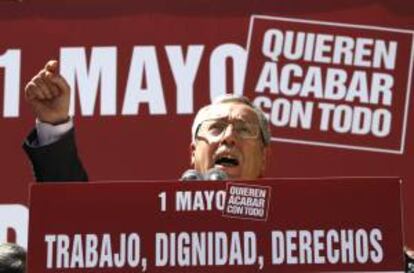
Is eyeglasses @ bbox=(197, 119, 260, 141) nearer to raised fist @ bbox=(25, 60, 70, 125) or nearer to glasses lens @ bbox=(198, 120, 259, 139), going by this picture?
glasses lens @ bbox=(198, 120, 259, 139)

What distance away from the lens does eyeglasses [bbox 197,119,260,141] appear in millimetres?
1687

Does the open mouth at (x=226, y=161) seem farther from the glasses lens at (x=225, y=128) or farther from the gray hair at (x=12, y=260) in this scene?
the gray hair at (x=12, y=260)

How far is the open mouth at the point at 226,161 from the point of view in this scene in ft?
5.32

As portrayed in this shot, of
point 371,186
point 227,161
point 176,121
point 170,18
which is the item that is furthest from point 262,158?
point 170,18

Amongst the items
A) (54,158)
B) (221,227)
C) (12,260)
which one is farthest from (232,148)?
(221,227)

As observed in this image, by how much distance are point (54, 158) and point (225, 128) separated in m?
0.34

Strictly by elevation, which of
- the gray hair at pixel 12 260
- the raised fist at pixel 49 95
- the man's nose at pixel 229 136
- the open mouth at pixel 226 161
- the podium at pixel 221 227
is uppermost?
the raised fist at pixel 49 95

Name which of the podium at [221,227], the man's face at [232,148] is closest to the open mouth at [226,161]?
the man's face at [232,148]

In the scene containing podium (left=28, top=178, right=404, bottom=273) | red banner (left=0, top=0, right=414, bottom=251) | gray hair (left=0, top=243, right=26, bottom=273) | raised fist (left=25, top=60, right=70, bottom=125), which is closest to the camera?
podium (left=28, top=178, right=404, bottom=273)

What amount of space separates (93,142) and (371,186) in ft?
7.18

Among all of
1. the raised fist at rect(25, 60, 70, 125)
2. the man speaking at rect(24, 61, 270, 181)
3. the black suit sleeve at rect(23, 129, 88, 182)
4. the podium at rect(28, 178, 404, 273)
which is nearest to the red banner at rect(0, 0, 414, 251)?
the man speaking at rect(24, 61, 270, 181)

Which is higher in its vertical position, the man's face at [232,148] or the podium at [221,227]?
the man's face at [232,148]

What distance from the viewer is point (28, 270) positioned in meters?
1.09

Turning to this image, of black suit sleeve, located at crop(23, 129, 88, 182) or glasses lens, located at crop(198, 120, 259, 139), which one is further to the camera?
glasses lens, located at crop(198, 120, 259, 139)
